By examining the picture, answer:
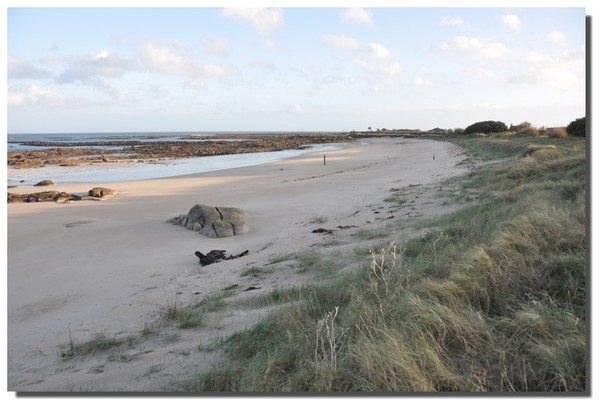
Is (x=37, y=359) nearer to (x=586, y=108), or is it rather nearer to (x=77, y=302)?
(x=77, y=302)

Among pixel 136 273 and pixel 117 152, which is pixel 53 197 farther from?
pixel 117 152

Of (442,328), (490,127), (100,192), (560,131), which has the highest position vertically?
(490,127)

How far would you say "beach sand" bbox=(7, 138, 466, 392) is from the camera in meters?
3.22

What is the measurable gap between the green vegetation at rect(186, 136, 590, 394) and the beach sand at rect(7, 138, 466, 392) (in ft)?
1.70

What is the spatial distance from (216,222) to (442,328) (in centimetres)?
626

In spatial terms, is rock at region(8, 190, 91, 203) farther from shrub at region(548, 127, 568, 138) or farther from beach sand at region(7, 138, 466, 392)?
shrub at region(548, 127, 568, 138)

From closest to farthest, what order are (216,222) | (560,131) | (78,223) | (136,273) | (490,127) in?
(136,273)
(216,222)
(78,223)
(560,131)
(490,127)

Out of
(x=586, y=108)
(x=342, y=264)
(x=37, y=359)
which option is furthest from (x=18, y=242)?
(x=586, y=108)

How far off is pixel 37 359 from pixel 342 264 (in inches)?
133

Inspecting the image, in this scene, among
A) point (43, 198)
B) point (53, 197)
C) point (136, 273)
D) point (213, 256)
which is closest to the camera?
point (136, 273)

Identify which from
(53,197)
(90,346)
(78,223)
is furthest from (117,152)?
(90,346)

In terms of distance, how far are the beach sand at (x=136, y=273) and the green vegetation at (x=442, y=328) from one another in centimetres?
52

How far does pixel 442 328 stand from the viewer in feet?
9.00

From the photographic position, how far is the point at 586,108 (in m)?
3.00
